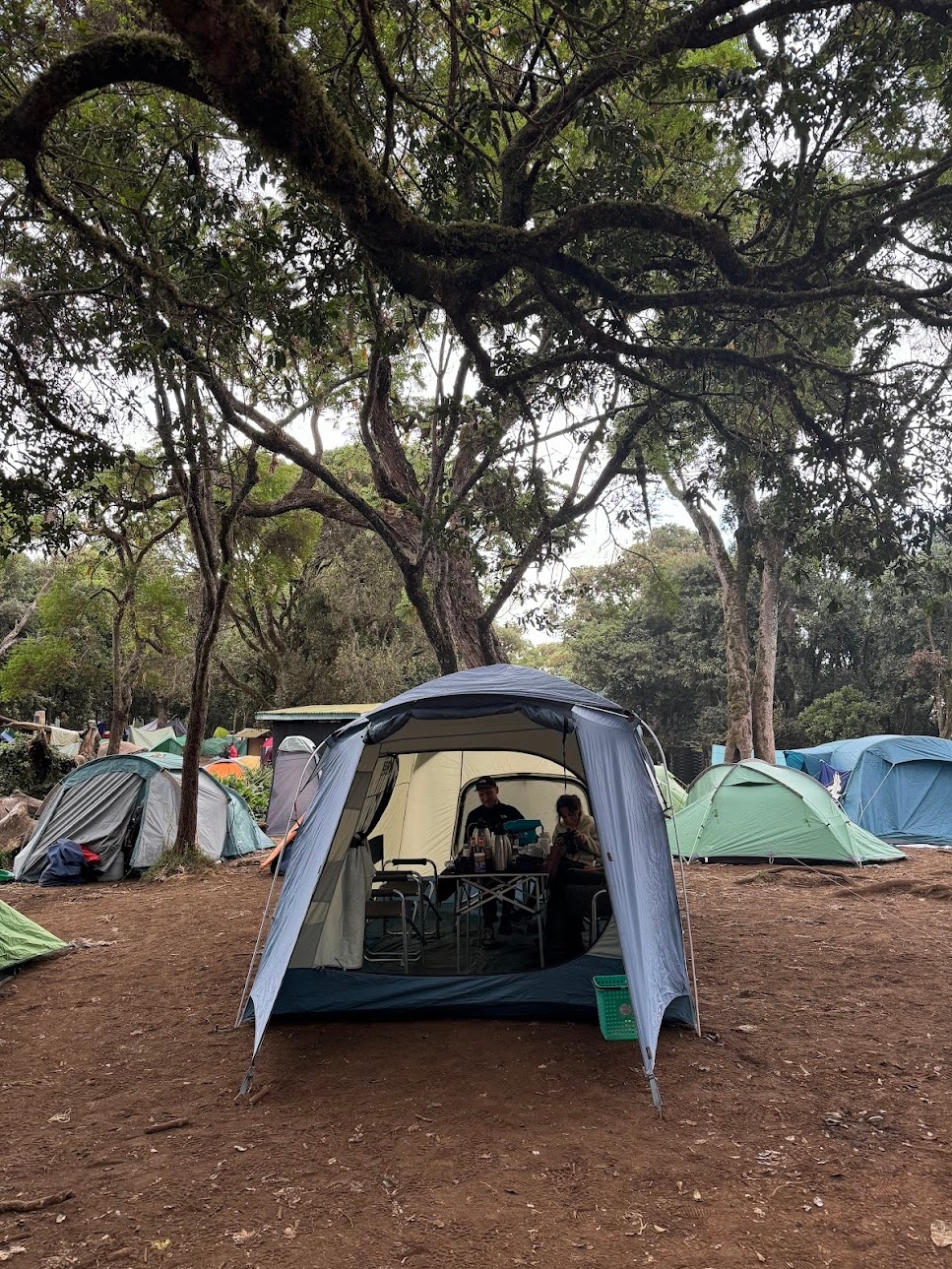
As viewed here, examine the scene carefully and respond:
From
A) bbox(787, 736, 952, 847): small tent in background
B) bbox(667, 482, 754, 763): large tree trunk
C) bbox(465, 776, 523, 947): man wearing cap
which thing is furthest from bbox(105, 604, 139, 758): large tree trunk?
bbox(787, 736, 952, 847): small tent in background

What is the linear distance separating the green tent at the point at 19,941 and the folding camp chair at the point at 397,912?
94.9 inches

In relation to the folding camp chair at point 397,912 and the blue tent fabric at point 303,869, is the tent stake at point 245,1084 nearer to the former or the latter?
the blue tent fabric at point 303,869

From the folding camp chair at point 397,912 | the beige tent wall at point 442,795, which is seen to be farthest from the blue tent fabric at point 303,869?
the beige tent wall at point 442,795

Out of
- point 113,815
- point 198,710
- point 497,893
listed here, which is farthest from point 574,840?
point 113,815

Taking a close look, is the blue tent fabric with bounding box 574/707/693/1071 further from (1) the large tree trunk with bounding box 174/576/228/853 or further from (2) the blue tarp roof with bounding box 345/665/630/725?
(1) the large tree trunk with bounding box 174/576/228/853

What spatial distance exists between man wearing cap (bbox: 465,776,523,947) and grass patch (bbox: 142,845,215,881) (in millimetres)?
4411

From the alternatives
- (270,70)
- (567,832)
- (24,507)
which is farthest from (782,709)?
(270,70)

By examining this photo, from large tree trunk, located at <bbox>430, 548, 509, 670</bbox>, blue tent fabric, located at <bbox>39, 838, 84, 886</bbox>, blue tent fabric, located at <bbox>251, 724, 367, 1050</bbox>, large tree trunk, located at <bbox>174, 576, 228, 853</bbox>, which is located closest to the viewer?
blue tent fabric, located at <bbox>251, 724, 367, 1050</bbox>

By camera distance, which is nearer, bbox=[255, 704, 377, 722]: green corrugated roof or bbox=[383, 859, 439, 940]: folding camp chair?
bbox=[383, 859, 439, 940]: folding camp chair

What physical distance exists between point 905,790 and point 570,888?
326 inches

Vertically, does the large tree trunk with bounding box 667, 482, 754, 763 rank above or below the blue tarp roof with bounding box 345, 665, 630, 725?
above

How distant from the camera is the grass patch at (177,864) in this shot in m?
10.4

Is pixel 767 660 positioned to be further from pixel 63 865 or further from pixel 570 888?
pixel 63 865

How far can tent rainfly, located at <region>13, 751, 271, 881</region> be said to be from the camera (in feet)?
34.9
